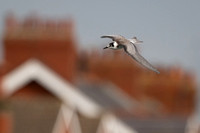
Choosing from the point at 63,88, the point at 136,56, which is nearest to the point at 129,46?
the point at 136,56

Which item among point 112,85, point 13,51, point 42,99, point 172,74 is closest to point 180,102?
point 172,74

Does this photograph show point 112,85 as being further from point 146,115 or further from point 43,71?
point 43,71

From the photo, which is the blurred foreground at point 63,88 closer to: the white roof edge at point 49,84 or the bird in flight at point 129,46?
the white roof edge at point 49,84

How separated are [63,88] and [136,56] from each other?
141ft

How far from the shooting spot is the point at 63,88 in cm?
5175

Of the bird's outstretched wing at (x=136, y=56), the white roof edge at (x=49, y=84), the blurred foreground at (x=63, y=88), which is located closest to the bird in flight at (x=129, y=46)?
the bird's outstretched wing at (x=136, y=56)

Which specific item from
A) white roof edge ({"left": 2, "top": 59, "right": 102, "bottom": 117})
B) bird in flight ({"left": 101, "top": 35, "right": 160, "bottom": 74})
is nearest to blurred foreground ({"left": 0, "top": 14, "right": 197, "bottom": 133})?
white roof edge ({"left": 2, "top": 59, "right": 102, "bottom": 117})

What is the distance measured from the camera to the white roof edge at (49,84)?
5069cm

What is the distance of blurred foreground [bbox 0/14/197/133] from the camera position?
4912 centimetres

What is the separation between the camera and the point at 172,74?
80875 mm

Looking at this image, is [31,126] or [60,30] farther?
[60,30]

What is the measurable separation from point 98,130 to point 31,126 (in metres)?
3.17

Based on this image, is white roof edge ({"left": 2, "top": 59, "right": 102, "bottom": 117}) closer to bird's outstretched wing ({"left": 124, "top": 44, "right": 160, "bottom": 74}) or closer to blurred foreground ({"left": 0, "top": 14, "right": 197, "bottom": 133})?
blurred foreground ({"left": 0, "top": 14, "right": 197, "bottom": 133})

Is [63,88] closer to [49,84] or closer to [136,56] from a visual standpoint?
[49,84]
